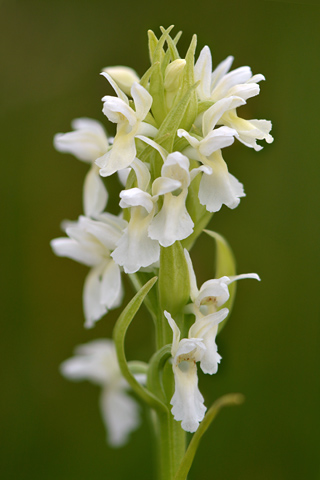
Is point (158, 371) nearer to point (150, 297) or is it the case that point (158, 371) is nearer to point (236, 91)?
point (150, 297)

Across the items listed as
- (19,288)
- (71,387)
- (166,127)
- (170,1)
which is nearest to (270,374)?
(71,387)

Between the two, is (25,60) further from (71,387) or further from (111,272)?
(111,272)

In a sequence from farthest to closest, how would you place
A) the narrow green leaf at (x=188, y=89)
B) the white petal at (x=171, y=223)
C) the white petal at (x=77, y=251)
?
the white petal at (x=77, y=251), the narrow green leaf at (x=188, y=89), the white petal at (x=171, y=223)

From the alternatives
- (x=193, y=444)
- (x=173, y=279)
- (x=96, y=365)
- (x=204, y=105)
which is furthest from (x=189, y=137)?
(x=96, y=365)

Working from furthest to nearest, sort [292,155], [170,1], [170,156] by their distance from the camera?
[170,1] < [292,155] < [170,156]

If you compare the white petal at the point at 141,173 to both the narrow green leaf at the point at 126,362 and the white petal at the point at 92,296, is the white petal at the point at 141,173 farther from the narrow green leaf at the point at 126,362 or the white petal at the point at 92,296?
the white petal at the point at 92,296

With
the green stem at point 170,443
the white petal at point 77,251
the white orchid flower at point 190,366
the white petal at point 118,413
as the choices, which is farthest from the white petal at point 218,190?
the white petal at point 118,413
